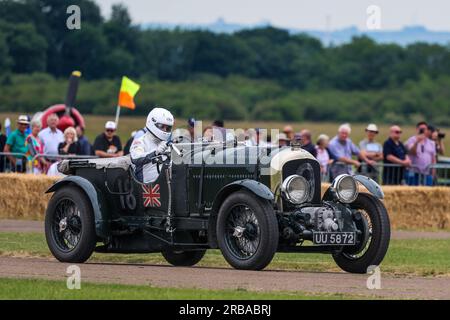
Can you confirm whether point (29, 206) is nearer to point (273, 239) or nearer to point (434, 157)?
point (434, 157)

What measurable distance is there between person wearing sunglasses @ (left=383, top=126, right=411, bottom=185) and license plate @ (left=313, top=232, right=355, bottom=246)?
9.96 meters

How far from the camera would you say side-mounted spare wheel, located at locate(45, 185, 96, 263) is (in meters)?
14.0

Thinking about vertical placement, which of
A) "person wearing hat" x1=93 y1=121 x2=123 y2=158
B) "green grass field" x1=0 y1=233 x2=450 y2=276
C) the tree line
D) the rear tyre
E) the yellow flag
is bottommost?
"green grass field" x1=0 y1=233 x2=450 y2=276

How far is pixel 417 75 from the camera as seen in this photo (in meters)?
71.6

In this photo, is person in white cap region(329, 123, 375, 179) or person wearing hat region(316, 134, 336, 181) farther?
person in white cap region(329, 123, 375, 179)

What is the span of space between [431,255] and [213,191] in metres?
3.79

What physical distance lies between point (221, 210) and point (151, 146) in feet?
5.08

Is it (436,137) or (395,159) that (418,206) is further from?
(436,137)

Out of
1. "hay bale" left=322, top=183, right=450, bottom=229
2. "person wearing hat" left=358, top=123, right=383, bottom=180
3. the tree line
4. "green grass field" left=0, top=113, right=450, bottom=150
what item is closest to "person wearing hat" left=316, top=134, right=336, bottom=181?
"person wearing hat" left=358, top=123, right=383, bottom=180

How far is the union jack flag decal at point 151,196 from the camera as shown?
1388cm

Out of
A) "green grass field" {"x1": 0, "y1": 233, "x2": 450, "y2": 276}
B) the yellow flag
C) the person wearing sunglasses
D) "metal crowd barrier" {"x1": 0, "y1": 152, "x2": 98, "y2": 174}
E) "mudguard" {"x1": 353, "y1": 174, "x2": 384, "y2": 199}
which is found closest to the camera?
"mudguard" {"x1": 353, "y1": 174, "x2": 384, "y2": 199}

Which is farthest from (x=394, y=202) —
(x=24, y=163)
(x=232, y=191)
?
(x=232, y=191)

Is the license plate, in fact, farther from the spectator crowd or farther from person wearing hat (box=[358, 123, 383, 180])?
person wearing hat (box=[358, 123, 383, 180])

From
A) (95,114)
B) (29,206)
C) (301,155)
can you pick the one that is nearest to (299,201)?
(301,155)
